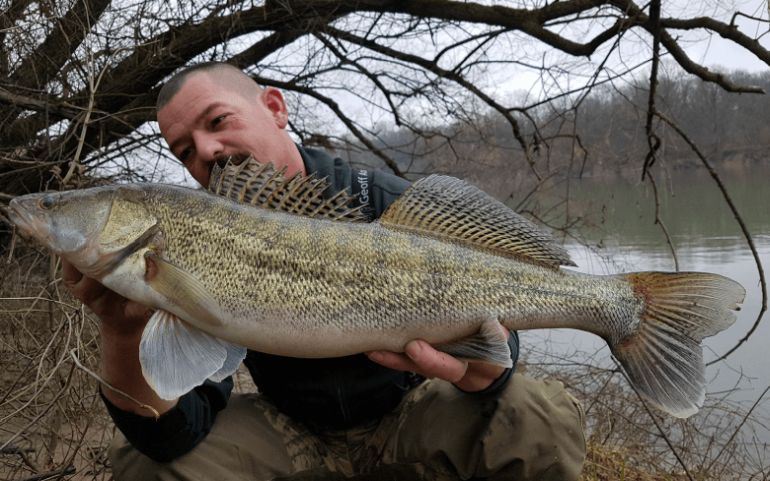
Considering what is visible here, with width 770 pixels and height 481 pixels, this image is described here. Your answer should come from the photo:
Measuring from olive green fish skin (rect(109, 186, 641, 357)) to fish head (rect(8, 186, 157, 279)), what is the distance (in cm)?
8

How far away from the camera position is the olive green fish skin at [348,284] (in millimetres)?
2051

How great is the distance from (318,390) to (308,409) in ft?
0.52

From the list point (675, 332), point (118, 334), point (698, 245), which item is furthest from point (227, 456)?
point (698, 245)

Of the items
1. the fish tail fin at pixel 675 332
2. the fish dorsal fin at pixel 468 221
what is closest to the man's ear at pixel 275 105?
the fish dorsal fin at pixel 468 221

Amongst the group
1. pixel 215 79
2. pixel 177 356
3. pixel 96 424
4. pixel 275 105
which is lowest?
pixel 96 424

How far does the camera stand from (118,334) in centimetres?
230

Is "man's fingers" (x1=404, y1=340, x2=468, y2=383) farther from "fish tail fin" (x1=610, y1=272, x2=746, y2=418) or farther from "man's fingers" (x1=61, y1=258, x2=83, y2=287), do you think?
"man's fingers" (x1=61, y1=258, x2=83, y2=287)

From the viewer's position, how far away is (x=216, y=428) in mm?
2801

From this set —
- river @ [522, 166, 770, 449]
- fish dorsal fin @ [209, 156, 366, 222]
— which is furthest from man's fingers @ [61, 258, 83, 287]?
river @ [522, 166, 770, 449]

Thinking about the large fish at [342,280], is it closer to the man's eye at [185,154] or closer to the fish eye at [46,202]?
the fish eye at [46,202]

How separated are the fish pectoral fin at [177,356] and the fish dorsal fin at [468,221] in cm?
75

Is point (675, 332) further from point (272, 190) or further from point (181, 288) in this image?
point (181, 288)

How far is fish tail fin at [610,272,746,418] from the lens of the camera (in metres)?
2.21

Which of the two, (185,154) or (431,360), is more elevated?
(185,154)
